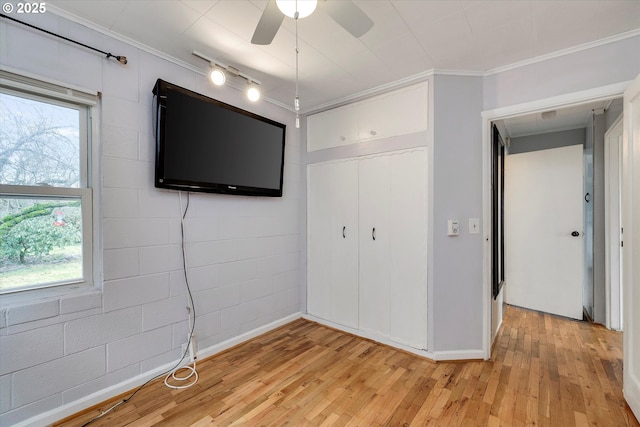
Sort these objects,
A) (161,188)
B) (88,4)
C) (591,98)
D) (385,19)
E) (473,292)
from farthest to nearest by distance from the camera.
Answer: (473,292)
(161,188)
(591,98)
(385,19)
(88,4)

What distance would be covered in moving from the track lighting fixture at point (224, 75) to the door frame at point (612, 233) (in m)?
3.60

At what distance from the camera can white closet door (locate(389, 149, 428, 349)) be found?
245 cm

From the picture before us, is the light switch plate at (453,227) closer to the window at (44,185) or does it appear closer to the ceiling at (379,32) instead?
the ceiling at (379,32)

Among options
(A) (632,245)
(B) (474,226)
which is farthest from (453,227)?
(A) (632,245)

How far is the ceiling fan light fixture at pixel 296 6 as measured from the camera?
3.90 ft

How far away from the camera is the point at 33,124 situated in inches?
66.2

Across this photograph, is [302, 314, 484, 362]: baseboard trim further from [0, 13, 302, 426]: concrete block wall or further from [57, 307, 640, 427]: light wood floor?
[0, 13, 302, 426]: concrete block wall

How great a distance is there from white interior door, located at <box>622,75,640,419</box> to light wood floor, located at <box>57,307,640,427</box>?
21 centimetres

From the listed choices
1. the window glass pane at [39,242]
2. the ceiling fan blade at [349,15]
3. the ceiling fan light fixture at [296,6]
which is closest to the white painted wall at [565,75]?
the ceiling fan blade at [349,15]

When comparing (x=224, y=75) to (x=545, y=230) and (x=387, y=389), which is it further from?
(x=545, y=230)

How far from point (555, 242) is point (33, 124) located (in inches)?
199

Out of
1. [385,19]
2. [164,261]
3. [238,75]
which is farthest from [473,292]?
[238,75]

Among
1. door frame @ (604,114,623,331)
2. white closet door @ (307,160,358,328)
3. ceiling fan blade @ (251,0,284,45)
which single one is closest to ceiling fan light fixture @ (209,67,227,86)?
ceiling fan blade @ (251,0,284,45)

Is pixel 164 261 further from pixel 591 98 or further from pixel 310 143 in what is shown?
pixel 591 98
